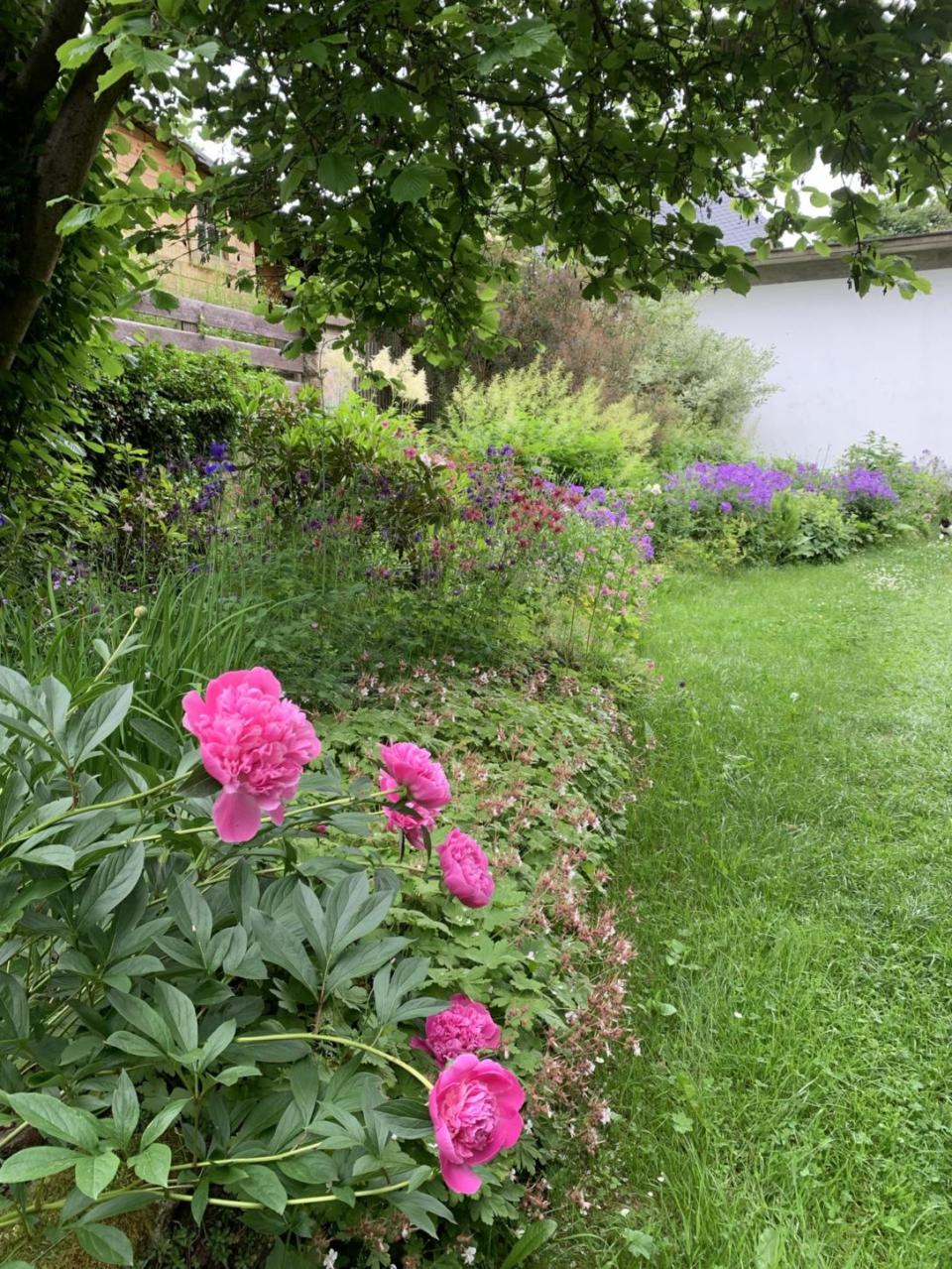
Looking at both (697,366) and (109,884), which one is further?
(697,366)

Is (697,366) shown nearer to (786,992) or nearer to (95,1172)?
(786,992)

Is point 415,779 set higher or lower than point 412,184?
lower

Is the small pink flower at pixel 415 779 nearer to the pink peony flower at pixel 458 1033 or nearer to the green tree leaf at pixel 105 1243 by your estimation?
the pink peony flower at pixel 458 1033

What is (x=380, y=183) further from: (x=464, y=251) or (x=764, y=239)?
(x=764, y=239)

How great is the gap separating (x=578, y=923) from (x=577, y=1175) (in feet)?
1.58

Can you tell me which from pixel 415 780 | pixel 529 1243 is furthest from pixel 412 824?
pixel 529 1243

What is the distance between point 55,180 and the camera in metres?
2.41

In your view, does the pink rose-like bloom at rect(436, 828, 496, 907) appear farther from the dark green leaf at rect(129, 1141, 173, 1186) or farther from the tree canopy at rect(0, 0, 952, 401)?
the tree canopy at rect(0, 0, 952, 401)

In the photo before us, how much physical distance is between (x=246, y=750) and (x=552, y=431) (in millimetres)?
7071

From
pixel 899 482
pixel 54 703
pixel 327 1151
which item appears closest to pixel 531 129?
pixel 54 703

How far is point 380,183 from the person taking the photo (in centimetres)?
221

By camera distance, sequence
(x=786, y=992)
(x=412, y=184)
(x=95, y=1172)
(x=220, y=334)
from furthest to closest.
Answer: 1. (x=220, y=334)
2. (x=786, y=992)
3. (x=412, y=184)
4. (x=95, y=1172)

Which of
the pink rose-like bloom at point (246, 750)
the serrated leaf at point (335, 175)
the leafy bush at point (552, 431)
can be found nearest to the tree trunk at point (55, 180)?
the serrated leaf at point (335, 175)

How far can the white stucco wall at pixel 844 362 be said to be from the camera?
547 inches
